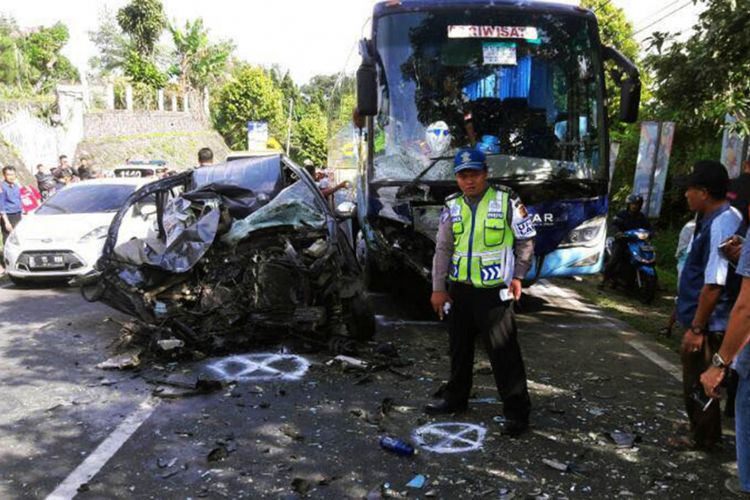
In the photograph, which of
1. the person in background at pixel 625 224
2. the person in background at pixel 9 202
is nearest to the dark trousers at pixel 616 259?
the person in background at pixel 625 224

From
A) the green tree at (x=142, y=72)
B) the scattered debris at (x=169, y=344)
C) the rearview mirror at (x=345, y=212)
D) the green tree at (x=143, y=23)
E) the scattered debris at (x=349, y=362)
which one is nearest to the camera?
the scattered debris at (x=349, y=362)

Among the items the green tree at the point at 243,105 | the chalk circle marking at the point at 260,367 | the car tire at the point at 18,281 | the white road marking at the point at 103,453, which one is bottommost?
the white road marking at the point at 103,453

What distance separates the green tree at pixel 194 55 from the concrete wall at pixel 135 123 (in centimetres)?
406

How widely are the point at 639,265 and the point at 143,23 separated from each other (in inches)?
1737

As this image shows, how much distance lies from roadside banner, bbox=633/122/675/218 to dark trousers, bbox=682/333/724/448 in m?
7.55

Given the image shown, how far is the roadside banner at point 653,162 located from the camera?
1041 centimetres

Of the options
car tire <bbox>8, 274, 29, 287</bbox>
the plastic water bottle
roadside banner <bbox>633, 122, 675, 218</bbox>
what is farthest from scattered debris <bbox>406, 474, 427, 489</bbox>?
roadside banner <bbox>633, 122, 675, 218</bbox>

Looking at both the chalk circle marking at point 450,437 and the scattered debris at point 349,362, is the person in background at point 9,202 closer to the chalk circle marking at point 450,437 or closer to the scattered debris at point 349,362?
the scattered debris at point 349,362

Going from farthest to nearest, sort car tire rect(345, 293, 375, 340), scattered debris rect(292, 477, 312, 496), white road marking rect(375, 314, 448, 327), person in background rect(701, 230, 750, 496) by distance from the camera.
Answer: white road marking rect(375, 314, 448, 327) < car tire rect(345, 293, 375, 340) < scattered debris rect(292, 477, 312, 496) < person in background rect(701, 230, 750, 496)

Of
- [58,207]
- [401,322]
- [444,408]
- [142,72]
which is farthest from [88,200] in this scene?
[142,72]

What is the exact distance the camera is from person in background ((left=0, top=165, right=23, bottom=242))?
37.2ft

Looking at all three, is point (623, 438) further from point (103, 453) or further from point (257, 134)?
point (257, 134)

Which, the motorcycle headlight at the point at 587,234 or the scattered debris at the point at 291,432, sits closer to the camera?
the scattered debris at the point at 291,432

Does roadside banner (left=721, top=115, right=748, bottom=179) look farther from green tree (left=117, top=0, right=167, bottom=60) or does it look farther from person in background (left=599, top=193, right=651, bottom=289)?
green tree (left=117, top=0, right=167, bottom=60)
